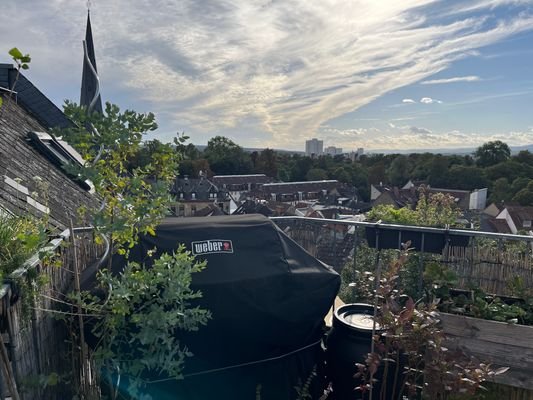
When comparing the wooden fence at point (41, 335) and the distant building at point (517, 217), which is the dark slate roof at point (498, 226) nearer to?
the distant building at point (517, 217)

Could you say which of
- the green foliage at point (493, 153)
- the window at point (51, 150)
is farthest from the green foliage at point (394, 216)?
the green foliage at point (493, 153)

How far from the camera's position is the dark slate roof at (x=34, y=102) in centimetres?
987

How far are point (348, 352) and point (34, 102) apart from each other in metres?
11.0

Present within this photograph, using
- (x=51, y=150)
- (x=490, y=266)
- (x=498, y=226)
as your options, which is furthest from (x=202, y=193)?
(x=490, y=266)

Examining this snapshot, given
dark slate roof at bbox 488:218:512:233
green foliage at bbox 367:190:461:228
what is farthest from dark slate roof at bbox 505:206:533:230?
green foliage at bbox 367:190:461:228

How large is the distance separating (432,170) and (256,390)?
167 feet

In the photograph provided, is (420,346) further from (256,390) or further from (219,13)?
(219,13)

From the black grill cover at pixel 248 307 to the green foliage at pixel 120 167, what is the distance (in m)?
0.63

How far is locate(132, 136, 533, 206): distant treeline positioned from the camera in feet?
133

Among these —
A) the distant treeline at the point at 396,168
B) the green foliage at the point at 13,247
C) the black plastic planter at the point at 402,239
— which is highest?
the green foliage at the point at 13,247

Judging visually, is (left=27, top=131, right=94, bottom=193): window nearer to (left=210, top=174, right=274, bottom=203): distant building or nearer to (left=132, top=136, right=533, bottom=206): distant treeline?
(left=132, top=136, right=533, bottom=206): distant treeline

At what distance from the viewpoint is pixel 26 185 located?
19.4 ft

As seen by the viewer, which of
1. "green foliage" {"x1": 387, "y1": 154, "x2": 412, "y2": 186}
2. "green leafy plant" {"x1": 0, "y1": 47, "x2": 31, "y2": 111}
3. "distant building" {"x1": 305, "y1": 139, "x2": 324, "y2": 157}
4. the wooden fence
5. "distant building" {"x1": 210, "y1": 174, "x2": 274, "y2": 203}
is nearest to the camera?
"green leafy plant" {"x1": 0, "y1": 47, "x2": 31, "y2": 111}

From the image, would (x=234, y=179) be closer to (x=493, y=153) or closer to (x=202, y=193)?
(x=202, y=193)
